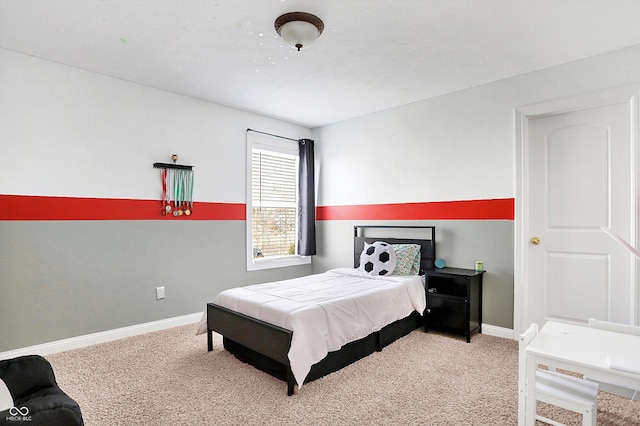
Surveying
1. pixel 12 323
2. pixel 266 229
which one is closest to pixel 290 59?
pixel 266 229

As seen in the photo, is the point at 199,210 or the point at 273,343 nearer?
the point at 273,343

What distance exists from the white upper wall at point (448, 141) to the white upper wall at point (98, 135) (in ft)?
5.29

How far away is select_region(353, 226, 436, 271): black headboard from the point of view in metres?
3.97

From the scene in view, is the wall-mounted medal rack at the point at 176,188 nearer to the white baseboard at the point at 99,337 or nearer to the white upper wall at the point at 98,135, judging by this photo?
the white upper wall at the point at 98,135

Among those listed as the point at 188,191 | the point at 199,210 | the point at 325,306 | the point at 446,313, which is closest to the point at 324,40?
the point at 325,306

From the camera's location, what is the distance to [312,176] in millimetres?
5152

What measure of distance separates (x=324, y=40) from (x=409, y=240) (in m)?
2.44

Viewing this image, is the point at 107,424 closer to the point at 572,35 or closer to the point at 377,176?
the point at 377,176

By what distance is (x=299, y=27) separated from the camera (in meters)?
2.41

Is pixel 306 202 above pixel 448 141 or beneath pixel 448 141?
beneath

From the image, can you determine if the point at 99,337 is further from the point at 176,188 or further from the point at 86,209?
the point at 176,188

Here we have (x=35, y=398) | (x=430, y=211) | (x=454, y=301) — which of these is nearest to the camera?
(x=35, y=398)

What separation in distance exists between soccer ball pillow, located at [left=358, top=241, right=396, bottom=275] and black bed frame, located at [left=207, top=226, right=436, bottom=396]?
0.57 meters

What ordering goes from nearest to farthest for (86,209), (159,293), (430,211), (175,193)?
(86,209) → (159,293) → (175,193) → (430,211)
